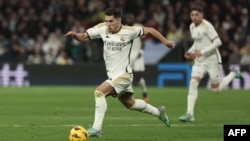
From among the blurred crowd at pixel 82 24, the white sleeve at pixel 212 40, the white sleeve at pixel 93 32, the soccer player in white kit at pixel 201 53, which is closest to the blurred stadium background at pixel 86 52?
the blurred crowd at pixel 82 24

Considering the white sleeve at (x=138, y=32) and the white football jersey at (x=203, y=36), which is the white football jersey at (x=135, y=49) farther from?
the white sleeve at (x=138, y=32)

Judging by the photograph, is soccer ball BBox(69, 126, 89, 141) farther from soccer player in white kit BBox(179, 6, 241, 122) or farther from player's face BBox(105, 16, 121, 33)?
soccer player in white kit BBox(179, 6, 241, 122)

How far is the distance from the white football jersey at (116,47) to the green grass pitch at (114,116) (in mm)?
1100

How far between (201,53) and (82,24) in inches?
614

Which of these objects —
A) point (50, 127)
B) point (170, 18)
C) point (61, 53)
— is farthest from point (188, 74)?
point (50, 127)

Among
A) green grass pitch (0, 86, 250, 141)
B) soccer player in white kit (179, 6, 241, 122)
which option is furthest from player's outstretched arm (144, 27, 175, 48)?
soccer player in white kit (179, 6, 241, 122)

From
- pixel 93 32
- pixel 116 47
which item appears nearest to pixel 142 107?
pixel 116 47

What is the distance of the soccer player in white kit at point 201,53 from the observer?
1452cm

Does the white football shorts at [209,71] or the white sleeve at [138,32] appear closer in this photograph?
the white sleeve at [138,32]

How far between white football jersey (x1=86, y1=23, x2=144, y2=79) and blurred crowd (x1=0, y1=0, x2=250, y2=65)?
15861 millimetres

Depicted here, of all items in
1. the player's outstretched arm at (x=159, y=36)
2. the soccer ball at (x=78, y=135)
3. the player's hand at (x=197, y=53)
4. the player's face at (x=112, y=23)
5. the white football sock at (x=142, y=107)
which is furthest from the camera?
the player's hand at (x=197, y=53)

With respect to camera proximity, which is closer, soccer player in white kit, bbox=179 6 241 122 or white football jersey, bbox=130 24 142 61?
soccer player in white kit, bbox=179 6 241 122

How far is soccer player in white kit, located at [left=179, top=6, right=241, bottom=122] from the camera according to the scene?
14516 millimetres

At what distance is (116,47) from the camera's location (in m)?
11.7
